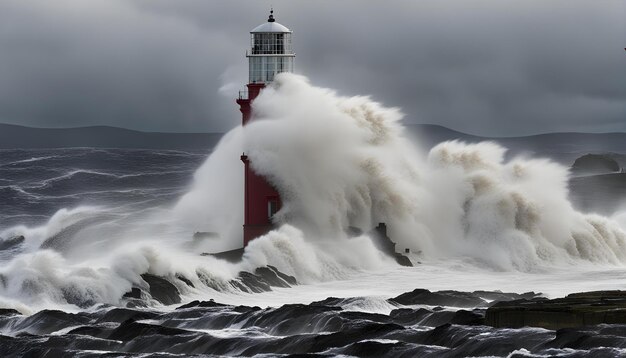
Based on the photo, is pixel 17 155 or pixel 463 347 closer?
pixel 463 347

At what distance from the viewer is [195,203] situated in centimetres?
4878

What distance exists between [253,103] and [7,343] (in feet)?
63.4

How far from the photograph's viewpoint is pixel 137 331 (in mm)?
23734

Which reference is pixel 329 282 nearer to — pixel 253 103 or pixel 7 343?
pixel 253 103

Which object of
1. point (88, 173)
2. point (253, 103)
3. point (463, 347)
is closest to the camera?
point (463, 347)

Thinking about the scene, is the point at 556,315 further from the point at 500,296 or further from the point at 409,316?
the point at 500,296

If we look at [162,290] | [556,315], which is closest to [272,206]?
[162,290]

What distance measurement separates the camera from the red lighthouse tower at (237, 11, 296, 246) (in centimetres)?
4069

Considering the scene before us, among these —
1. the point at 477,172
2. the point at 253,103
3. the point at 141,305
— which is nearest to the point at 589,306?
the point at 141,305

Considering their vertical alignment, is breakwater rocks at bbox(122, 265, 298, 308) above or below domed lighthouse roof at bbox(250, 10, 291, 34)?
below

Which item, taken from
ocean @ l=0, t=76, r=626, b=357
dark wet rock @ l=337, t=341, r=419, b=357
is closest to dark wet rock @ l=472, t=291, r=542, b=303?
ocean @ l=0, t=76, r=626, b=357

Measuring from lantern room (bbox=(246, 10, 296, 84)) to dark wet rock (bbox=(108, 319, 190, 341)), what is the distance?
17.9 meters

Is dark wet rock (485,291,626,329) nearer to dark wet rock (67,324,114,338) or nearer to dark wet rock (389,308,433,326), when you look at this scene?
dark wet rock (389,308,433,326)

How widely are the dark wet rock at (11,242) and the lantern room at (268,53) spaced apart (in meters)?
10.8
